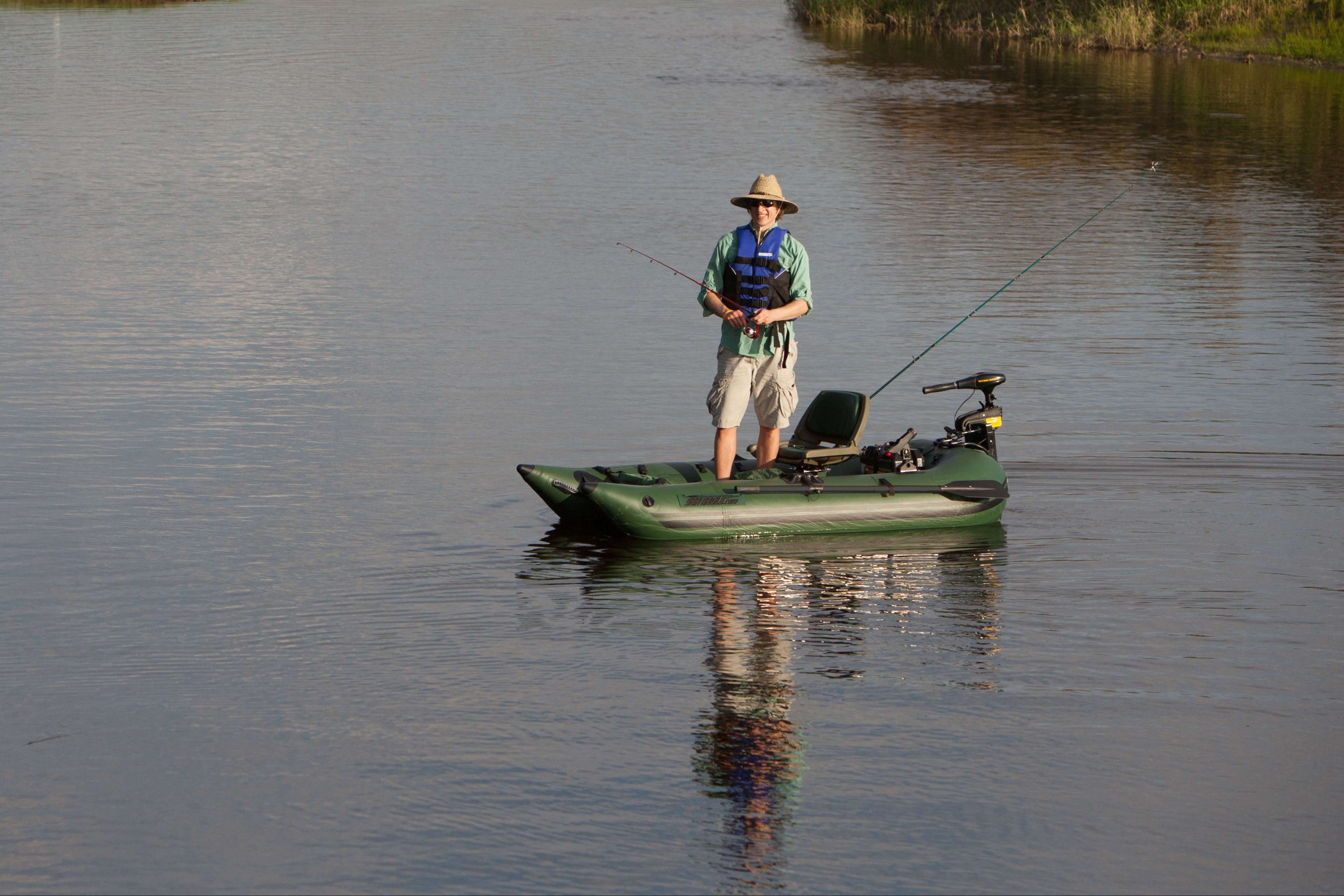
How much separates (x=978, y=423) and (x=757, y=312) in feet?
5.25

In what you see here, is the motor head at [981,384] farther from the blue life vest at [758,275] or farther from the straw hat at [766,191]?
the straw hat at [766,191]

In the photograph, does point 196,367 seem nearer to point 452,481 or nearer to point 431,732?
point 452,481

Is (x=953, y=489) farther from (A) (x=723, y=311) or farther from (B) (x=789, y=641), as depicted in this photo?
(B) (x=789, y=641)

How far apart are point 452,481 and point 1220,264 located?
10.0 m

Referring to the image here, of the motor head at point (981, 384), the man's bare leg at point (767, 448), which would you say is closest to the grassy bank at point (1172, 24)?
the motor head at point (981, 384)

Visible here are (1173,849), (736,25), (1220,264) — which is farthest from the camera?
(736,25)

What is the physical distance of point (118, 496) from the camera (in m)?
9.61

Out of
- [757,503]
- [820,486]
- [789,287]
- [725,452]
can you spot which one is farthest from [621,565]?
[789,287]

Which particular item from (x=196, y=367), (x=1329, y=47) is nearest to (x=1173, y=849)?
(x=196, y=367)

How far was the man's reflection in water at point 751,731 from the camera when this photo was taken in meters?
5.66

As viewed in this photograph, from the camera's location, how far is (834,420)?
9516mm

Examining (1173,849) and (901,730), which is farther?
(901,730)

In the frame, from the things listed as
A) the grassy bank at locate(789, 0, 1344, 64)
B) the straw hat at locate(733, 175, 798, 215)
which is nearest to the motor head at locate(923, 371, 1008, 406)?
the straw hat at locate(733, 175, 798, 215)

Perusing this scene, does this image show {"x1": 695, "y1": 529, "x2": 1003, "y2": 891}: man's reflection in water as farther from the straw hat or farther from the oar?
the straw hat
